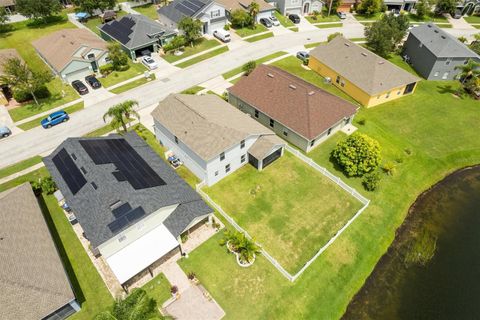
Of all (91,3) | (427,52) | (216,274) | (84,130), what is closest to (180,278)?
(216,274)

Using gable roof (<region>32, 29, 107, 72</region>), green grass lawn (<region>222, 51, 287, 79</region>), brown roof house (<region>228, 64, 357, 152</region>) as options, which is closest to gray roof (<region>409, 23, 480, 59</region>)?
brown roof house (<region>228, 64, 357, 152</region>)

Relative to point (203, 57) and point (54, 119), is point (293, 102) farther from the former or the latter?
point (54, 119)

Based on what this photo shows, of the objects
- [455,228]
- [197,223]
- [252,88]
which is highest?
[252,88]

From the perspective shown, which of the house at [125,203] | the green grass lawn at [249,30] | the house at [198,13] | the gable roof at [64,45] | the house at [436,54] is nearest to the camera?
the house at [125,203]

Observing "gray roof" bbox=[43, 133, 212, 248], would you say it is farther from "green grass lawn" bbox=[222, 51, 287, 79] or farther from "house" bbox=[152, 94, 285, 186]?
"green grass lawn" bbox=[222, 51, 287, 79]

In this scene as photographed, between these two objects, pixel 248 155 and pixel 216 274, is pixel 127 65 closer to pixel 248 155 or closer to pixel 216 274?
pixel 248 155

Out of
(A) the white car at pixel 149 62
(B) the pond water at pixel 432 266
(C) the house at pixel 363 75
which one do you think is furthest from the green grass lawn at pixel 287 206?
(A) the white car at pixel 149 62

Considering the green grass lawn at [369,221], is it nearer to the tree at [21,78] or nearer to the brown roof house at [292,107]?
the brown roof house at [292,107]
